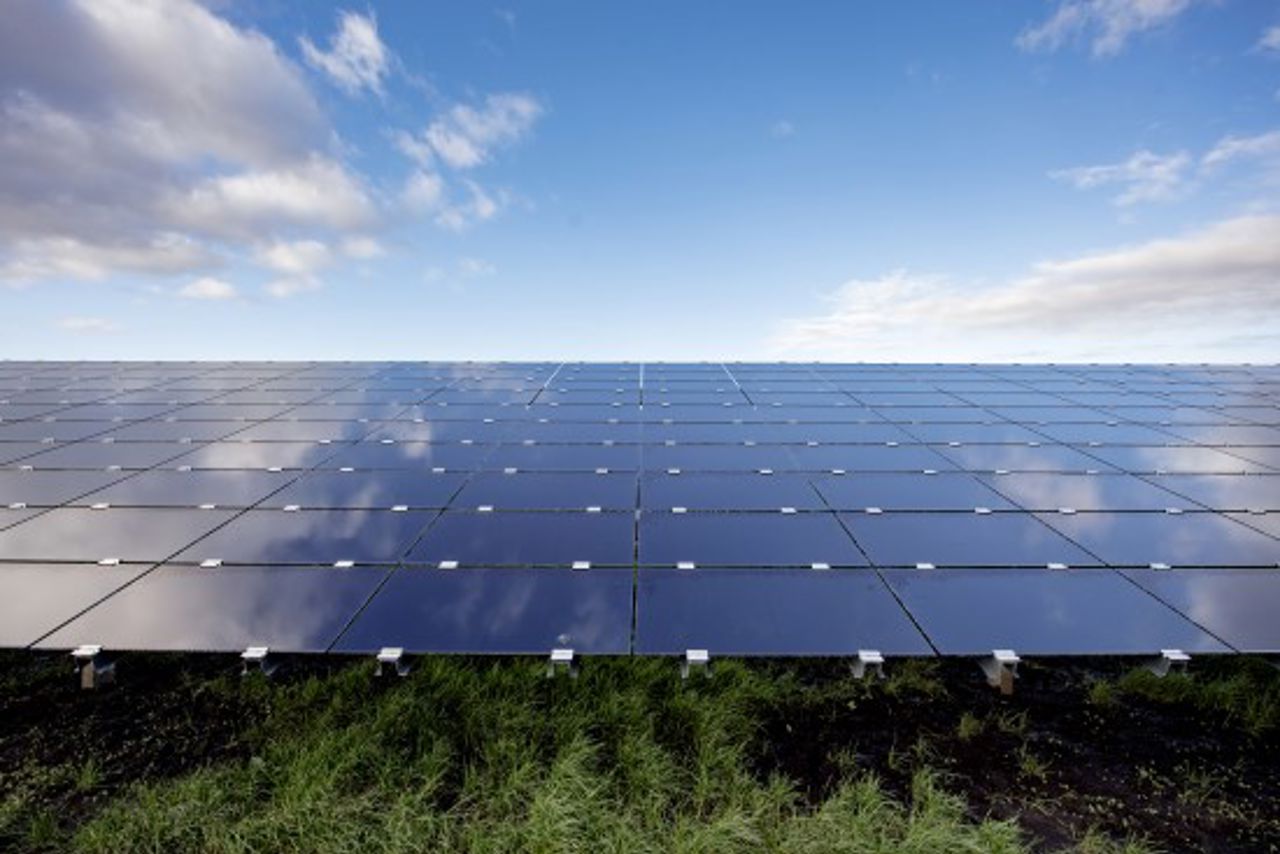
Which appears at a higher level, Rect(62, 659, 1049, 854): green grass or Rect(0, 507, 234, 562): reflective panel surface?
Rect(0, 507, 234, 562): reflective panel surface

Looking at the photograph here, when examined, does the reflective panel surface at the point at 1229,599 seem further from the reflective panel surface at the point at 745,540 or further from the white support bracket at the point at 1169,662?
the reflective panel surface at the point at 745,540

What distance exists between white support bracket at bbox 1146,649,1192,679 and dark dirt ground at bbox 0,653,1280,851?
64cm

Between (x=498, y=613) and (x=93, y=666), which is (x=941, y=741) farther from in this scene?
(x=93, y=666)

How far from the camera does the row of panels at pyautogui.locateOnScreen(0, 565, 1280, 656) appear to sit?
583cm

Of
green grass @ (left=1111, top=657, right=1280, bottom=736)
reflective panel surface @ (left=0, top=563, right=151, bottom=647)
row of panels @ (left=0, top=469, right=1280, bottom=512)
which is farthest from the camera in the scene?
row of panels @ (left=0, top=469, right=1280, bottom=512)

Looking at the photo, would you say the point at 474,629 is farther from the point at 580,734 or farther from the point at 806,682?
the point at 806,682

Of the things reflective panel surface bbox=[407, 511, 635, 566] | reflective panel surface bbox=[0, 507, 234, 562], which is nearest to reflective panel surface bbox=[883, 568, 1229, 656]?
reflective panel surface bbox=[407, 511, 635, 566]

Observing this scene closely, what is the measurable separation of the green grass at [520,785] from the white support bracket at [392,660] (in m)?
0.52

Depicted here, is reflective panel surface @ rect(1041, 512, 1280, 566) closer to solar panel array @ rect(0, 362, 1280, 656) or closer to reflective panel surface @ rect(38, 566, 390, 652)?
solar panel array @ rect(0, 362, 1280, 656)

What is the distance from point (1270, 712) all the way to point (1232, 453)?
830cm

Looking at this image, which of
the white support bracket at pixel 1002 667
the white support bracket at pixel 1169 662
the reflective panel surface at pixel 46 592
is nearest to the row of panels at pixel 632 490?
the reflective panel surface at pixel 46 592

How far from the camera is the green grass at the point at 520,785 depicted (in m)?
4.68

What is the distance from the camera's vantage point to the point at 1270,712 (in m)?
6.05

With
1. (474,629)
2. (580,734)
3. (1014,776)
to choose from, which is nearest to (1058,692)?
(1014,776)
